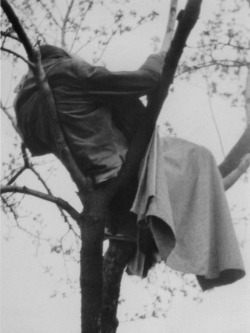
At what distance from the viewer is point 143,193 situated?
3.38m

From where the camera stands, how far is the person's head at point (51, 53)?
384 cm

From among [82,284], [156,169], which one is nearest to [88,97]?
[156,169]

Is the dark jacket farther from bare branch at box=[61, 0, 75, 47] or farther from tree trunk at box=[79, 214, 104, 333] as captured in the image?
bare branch at box=[61, 0, 75, 47]

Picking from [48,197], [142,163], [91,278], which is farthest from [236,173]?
[91,278]

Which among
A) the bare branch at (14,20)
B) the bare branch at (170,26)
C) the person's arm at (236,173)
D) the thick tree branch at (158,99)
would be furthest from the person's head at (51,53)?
the person's arm at (236,173)

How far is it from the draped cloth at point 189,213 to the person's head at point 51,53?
33.8 inches

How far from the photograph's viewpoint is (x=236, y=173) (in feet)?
15.2

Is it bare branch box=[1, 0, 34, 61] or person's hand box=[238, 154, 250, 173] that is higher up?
bare branch box=[1, 0, 34, 61]

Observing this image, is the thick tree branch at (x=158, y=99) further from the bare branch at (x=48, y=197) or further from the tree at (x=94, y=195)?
the bare branch at (x=48, y=197)

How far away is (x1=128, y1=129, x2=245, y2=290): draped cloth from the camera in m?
3.26

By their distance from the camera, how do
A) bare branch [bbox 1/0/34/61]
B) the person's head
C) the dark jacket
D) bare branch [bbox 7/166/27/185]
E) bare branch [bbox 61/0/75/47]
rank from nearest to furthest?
bare branch [bbox 1/0/34/61] < the dark jacket < the person's head < bare branch [bbox 7/166/27/185] < bare branch [bbox 61/0/75/47]

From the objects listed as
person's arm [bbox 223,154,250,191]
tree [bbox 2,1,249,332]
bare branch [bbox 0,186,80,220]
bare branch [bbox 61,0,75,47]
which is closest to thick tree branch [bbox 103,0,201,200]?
tree [bbox 2,1,249,332]

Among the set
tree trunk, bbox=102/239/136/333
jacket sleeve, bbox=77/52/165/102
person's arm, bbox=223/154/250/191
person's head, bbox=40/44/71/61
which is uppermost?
person's head, bbox=40/44/71/61

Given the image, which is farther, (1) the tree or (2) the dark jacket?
(2) the dark jacket
